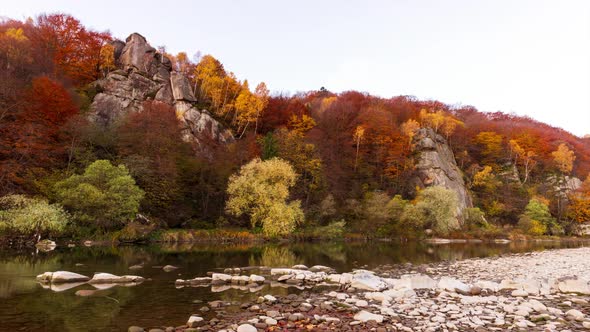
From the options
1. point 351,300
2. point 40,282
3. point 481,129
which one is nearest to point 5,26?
point 40,282

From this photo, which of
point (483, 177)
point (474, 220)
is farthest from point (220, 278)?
point (483, 177)

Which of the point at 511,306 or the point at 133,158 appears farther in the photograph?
the point at 133,158

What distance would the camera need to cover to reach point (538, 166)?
81.6 m

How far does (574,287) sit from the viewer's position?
564 inches

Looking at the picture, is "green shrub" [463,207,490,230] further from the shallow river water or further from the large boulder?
the large boulder

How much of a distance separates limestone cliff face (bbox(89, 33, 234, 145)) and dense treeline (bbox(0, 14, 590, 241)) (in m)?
2.69

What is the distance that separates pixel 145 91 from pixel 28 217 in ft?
127

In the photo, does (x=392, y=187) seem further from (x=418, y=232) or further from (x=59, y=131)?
(x=59, y=131)

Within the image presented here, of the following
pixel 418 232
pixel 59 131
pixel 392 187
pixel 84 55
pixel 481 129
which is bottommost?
pixel 418 232

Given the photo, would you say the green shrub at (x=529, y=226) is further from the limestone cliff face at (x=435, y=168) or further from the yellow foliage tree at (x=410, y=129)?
the yellow foliage tree at (x=410, y=129)

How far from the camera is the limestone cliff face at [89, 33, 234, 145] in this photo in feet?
192

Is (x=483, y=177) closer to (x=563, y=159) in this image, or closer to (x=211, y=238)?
(x=563, y=159)

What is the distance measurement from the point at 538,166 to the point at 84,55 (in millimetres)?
96232

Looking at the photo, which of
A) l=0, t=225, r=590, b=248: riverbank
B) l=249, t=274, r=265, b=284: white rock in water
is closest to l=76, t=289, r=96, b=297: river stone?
l=249, t=274, r=265, b=284: white rock in water
